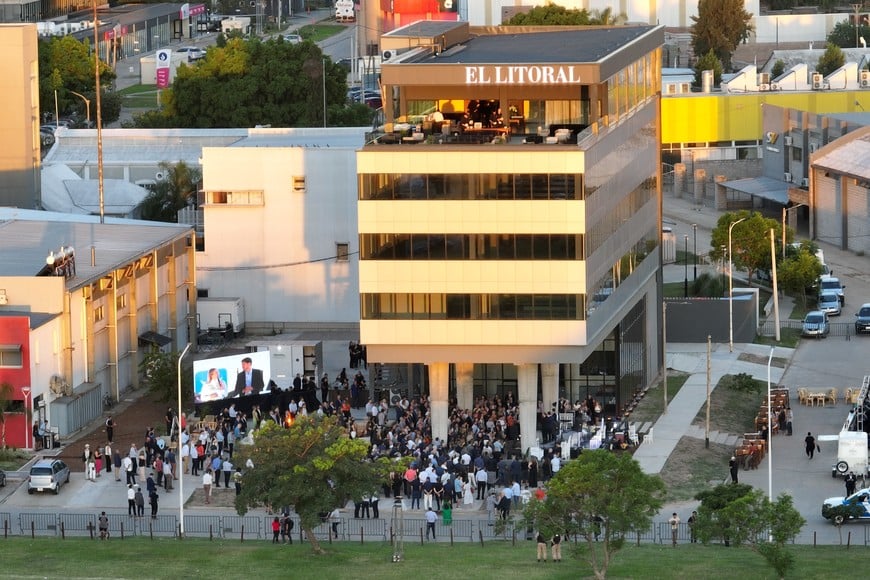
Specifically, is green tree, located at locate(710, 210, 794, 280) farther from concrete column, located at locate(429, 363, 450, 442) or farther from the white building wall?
concrete column, located at locate(429, 363, 450, 442)

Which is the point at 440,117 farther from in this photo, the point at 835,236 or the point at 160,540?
the point at 835,236

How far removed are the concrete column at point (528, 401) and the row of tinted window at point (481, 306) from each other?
2087 millimetres

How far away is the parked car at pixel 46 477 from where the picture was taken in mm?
75562

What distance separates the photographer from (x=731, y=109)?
157875mm

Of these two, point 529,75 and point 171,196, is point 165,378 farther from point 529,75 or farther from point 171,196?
point 171,196

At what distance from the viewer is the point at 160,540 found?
68812mm

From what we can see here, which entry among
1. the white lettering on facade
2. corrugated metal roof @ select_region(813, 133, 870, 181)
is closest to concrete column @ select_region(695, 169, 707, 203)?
corrugated metal roof @ select_region(813, 133, 870, 181)

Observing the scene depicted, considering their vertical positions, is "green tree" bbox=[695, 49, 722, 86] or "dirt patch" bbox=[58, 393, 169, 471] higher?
"green tree" bbox=[695, 49, 722, 86]

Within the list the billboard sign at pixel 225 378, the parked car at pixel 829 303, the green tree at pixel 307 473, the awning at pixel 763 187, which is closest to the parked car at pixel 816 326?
the parked car at pixel 829 303

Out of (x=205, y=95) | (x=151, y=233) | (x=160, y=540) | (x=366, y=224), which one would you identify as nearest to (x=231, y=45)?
(x=205, y=95)

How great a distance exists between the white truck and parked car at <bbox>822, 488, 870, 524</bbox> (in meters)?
40.7

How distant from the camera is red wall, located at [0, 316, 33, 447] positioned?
82438 mm

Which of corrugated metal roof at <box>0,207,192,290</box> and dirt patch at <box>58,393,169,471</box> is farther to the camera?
corrugated metal roof at <box>0,207,192,290</box>

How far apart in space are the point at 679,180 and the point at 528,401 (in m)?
72.5
